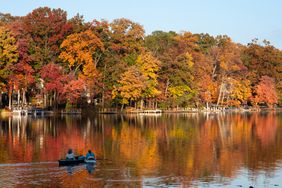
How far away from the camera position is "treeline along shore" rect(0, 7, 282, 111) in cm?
6406

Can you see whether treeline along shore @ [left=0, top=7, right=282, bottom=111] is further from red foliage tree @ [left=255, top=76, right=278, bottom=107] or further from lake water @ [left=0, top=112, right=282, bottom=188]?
lake water @ [left=0, top=112, right=282, bottom=188]

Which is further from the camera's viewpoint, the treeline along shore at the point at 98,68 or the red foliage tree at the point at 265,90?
the red foliage tree at the point at 265,90

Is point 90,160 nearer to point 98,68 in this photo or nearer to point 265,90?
point 98,68

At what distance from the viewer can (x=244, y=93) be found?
91.1 metres

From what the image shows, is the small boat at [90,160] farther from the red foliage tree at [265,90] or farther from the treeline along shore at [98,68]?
the red foliage tree at [265,90]

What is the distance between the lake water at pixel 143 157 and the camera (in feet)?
71.7

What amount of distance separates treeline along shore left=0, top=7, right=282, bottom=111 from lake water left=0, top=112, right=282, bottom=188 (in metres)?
19.0

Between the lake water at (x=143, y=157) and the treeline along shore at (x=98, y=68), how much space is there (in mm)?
18965

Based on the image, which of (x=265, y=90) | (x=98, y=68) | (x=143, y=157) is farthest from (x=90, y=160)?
(x=265, y=90)

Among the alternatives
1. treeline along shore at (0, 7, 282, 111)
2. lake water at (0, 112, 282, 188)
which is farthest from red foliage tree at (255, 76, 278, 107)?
lake water at (0, 112, 282, 188)

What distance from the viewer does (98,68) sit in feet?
235

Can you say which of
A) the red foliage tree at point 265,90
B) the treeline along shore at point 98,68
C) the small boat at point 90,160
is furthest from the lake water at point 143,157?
the red foliage tree at point 265,90

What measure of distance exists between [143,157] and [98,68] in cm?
4419

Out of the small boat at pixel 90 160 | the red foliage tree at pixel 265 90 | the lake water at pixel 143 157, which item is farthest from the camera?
the red foliage tree at pixel 265 90
